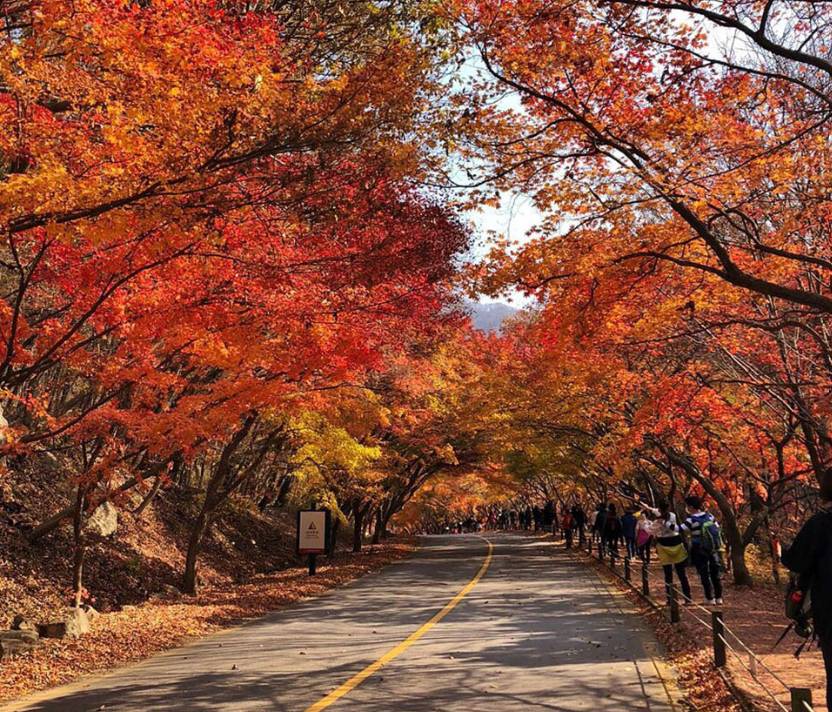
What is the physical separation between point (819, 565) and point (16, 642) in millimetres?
10340

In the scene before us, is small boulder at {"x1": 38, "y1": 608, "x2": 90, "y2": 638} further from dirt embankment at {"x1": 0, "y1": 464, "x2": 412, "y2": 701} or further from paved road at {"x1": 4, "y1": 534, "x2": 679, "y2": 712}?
paved road at {"x1": 4, "y1": 534, "x2": 679, "y2": 712}

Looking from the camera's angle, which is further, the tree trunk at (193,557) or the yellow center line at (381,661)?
the tree trunk at (193,557)

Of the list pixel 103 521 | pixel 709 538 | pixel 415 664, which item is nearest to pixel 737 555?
pixel 709 538

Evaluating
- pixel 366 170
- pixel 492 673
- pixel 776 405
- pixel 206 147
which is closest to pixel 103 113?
pixel 206 147

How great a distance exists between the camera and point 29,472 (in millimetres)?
19953

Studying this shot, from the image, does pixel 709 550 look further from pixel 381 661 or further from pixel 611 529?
pixel 611 529

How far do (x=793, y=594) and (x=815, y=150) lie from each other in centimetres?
735

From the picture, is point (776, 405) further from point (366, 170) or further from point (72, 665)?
point (72, 665)

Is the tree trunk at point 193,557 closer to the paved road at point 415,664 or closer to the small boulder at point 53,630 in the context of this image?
the paved road at point 415,664

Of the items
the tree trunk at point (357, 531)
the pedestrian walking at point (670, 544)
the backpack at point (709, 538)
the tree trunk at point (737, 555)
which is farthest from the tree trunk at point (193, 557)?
the tree trunk at point (357, 531)

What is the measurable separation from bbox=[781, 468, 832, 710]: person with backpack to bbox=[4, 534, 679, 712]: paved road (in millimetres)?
2054

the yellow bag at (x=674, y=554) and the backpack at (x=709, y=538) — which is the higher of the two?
the backpack at (x=709, y=538)

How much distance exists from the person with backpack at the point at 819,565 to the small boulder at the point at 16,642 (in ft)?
32.4

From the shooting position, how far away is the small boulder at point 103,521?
19.6 meters
